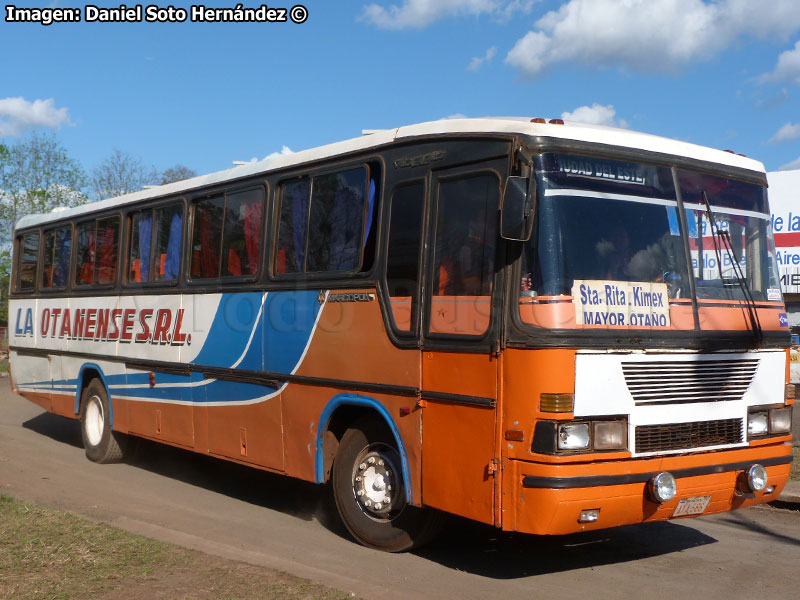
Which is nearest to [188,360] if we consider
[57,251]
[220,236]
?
[220,236]

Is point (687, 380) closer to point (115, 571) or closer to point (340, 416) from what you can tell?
point (340, 416)

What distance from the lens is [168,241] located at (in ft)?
34.6

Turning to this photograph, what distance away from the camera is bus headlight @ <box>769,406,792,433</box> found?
22.8ft

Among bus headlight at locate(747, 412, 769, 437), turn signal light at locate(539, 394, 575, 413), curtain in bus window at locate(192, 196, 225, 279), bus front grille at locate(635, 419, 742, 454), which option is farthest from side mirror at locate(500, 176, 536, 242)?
curtain in bus window at locate(192, 196, 225, 279)

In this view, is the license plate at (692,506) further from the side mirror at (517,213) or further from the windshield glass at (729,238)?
the side mirror at (517,213)

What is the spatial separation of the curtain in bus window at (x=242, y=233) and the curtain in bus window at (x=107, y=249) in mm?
2865

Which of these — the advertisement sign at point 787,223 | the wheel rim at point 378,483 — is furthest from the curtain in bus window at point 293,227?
the advertisement sign at point 787,223

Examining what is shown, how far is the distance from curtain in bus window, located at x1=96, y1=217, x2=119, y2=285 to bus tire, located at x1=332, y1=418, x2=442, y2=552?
5280mm

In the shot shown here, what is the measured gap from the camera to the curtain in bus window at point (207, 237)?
31.5ft

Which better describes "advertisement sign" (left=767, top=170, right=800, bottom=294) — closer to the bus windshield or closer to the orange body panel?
the bus windshield

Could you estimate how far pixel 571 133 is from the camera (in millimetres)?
6320

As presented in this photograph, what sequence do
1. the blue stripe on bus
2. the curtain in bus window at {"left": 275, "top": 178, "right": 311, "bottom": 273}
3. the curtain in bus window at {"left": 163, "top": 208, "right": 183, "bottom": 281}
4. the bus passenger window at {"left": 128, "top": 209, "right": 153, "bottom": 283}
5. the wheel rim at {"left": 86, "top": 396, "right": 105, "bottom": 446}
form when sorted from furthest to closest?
the wheel rim at {"left": 86, "top": 396, "right": 105, "bottom": 446}
the bus passenger window at {"left": 128, "top": 209, "right": 153, "bottom": 283}
the curtain in bus window at {"left": 163, "top": 208, "right": 183, "bottom": 281}
the curtain in bus window at {"left": 275, "top": 178, "right": 311, "bottom": 273}
the blue stripe on bus

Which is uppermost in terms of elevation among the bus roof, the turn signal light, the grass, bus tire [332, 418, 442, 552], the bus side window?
the bus roof

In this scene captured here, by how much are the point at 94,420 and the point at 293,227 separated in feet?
17.9
